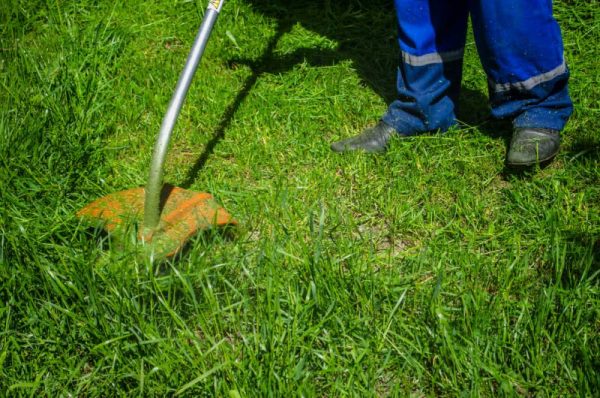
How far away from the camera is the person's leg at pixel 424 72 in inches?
118

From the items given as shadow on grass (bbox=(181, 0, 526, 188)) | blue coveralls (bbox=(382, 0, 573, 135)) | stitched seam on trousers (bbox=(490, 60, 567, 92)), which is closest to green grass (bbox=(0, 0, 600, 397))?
shadow on grass (bbox=(181, 0, 526, 188))

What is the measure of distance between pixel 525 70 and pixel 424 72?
0.37 m

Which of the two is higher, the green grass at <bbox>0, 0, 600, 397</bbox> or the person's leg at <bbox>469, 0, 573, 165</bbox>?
the person's leg at <bbox>469, 0, 573, 165</bbox>

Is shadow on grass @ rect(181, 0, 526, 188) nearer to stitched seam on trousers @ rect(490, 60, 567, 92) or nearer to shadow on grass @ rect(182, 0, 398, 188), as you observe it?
shadow on grass @ rect(182, 0, 398, 188)

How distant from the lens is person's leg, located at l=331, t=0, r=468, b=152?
3.01 m

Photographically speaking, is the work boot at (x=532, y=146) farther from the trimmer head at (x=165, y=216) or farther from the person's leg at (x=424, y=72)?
the trimmer head at (x=165, y=216)

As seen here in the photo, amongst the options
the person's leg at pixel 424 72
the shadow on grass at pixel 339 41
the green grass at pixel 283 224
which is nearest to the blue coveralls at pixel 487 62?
the person's leg at pixel 424 72

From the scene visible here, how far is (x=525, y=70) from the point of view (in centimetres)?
292

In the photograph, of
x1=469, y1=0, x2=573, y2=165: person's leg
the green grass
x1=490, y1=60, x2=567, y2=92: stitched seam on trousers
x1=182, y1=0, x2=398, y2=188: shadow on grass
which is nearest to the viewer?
the green grass

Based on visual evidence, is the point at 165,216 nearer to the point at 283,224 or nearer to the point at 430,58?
the point at 283,224

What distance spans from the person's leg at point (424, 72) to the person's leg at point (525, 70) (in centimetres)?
15

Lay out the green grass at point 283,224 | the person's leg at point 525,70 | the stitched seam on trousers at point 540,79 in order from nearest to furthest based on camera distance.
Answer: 1. the green grass at point 283,224
2. the person's leg at point 525,70
3. the stitched seam on trousers at point 540,79

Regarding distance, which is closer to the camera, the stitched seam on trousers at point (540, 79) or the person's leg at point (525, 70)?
the person's leg at point (525, 70)

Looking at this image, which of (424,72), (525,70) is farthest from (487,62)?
(424,72)
